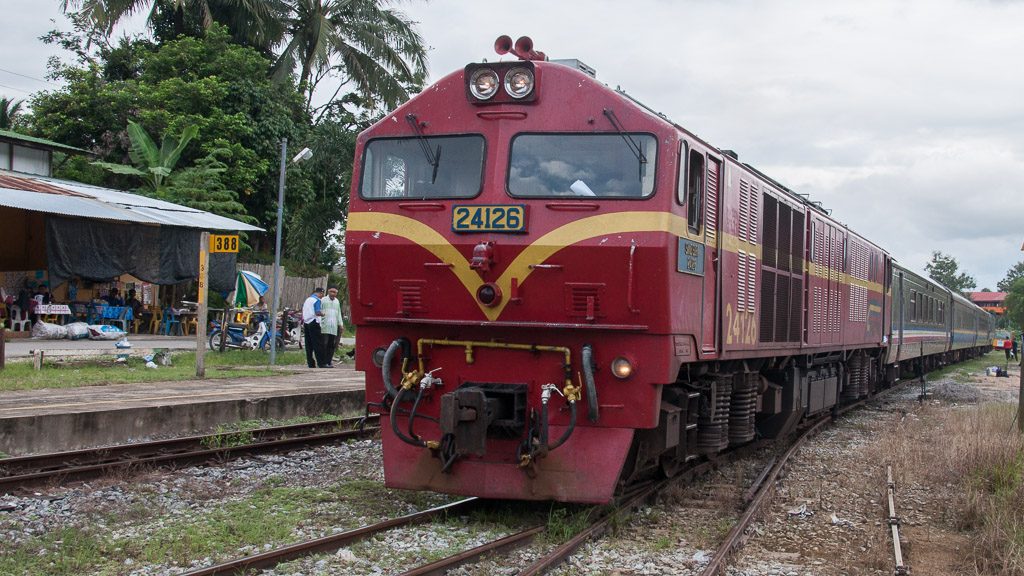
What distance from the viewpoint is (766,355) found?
9.67m

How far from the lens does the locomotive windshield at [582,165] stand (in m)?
6.95

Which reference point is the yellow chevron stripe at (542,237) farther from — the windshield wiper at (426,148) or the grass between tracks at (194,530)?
the grass between tracks at (194,530)


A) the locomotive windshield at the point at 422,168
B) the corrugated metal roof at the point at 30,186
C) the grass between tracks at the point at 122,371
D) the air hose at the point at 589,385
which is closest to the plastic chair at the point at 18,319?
the corrugated metal roof at the point at 30,186

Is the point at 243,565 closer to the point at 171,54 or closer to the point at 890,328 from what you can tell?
the point at 890,328

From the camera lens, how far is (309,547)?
20.0 feet

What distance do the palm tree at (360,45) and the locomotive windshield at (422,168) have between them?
27205 mm

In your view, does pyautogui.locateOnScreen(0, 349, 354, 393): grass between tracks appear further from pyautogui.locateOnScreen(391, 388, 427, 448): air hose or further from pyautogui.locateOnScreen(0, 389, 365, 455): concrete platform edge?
pyautogui.locateOnScreen(391, 388, 427, 448): air hose

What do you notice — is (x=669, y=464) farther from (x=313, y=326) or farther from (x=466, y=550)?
(x=313, y=326)

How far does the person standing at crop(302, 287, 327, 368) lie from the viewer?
57.7 ft

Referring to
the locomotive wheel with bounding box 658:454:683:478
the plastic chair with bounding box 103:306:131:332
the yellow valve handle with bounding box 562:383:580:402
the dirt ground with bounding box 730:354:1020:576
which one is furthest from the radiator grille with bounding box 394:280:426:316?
the plastic chair with bounding box 103:306:131:332

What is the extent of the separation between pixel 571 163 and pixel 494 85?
85 centimetres

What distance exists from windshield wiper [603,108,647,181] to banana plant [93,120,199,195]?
23248mm

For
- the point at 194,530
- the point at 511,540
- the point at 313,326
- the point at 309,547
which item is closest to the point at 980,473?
the point at 511,540

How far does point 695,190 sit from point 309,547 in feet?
12.6
